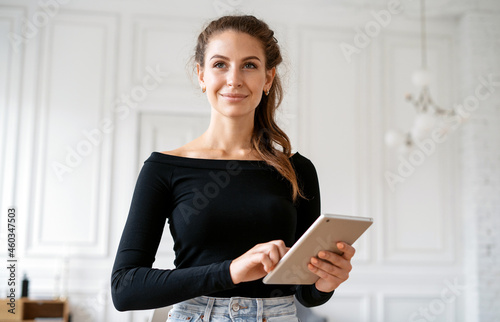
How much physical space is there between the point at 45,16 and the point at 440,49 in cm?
386

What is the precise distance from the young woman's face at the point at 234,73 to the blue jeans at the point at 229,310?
0.49m

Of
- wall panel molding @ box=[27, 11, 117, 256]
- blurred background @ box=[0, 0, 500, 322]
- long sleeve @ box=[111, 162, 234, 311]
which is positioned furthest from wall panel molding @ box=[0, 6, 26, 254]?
long sleeve @ box=[111, 162, 234, 311]

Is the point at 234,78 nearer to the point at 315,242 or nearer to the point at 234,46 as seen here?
the point at 234,46

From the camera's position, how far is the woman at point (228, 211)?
1093mm

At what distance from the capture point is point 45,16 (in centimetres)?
439

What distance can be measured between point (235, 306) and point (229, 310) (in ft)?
0.06

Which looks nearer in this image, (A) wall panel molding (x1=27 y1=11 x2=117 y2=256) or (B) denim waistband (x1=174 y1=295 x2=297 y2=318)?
(B) denim waistband (x1=174 y1=295 x2=297 y2=318)

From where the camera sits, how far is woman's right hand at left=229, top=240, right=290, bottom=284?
101 centimetres

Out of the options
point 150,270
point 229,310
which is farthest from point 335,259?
point 150,270

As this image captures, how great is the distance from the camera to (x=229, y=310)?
1.15 metres

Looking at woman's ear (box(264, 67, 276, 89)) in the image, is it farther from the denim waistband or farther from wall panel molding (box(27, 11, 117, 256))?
wall panel molding (box(27, 11, 117, 256))

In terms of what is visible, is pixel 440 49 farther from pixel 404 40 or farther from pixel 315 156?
pixel 315 156

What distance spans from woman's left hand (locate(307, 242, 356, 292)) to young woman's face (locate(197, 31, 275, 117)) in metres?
0.45

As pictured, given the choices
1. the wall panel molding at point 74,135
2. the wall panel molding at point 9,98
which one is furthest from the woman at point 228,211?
the wall panel molding at point 9,98
